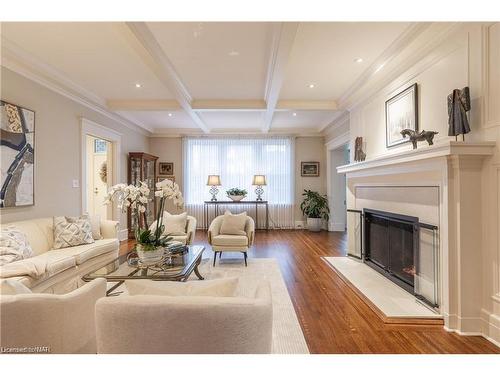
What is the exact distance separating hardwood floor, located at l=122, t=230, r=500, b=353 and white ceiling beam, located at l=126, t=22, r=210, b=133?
3019 millimetres

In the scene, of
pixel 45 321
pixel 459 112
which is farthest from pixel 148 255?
pixel 459 112

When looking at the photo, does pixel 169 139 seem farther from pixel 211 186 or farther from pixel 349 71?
pixel 349 71

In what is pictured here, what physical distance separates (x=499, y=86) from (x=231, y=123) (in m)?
5.44

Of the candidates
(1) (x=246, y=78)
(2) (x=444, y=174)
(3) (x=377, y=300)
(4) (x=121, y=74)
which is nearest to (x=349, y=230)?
(3) (x=377, y=300)

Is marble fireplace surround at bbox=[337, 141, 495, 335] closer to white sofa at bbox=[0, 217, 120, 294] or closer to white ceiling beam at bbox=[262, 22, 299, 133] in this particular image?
white ceiling beam at bbox=[262, 22, 299, 133]

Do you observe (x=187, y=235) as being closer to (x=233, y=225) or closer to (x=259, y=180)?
(x=233, y=225)

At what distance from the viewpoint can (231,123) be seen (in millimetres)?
6895

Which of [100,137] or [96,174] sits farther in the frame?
[96,174]

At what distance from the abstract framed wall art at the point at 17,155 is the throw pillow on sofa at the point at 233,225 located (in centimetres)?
256

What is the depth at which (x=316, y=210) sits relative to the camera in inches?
285

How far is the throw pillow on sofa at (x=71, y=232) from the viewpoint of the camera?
11.4 ft

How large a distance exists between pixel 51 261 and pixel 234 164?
17.6ft

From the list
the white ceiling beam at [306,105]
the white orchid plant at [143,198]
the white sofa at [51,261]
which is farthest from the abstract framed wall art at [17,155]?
the white ceiling beam at [306,105]

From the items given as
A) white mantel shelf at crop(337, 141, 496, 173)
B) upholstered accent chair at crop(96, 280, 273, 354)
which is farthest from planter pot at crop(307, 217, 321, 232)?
upholstered accent chair at crop(96, 280, 273, 354)
